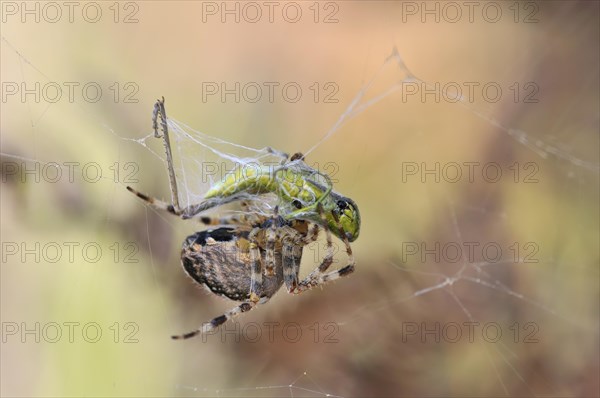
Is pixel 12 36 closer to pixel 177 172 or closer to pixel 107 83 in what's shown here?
pixel 107 83

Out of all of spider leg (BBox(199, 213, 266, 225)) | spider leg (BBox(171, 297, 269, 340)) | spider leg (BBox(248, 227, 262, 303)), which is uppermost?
spider leg (BBox(199, 213, 266, 225))

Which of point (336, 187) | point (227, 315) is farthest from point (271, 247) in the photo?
point (336, 187)

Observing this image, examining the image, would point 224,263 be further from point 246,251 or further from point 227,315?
point 227,315

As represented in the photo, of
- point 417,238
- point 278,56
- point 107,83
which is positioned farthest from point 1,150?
point 417,238

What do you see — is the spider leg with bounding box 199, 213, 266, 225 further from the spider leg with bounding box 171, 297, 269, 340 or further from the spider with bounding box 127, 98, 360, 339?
the spider leg with bounding box 171, 297, 269, 340

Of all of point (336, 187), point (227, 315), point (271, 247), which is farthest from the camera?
point (336, 187)

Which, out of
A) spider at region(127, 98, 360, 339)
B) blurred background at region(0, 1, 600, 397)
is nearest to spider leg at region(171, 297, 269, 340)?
spider at region(127, 98, 360, 339)

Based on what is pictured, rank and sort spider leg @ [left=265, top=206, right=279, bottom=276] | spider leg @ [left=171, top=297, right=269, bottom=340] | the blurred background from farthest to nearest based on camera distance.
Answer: the blurred background
spider leg @ [left=171, top=297, right=269, bottom=340]
spider leg @ [left=265, top=206, right=279, bottom=276]

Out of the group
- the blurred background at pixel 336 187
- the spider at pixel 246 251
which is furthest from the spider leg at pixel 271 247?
the blurred background at pixel 336 187
